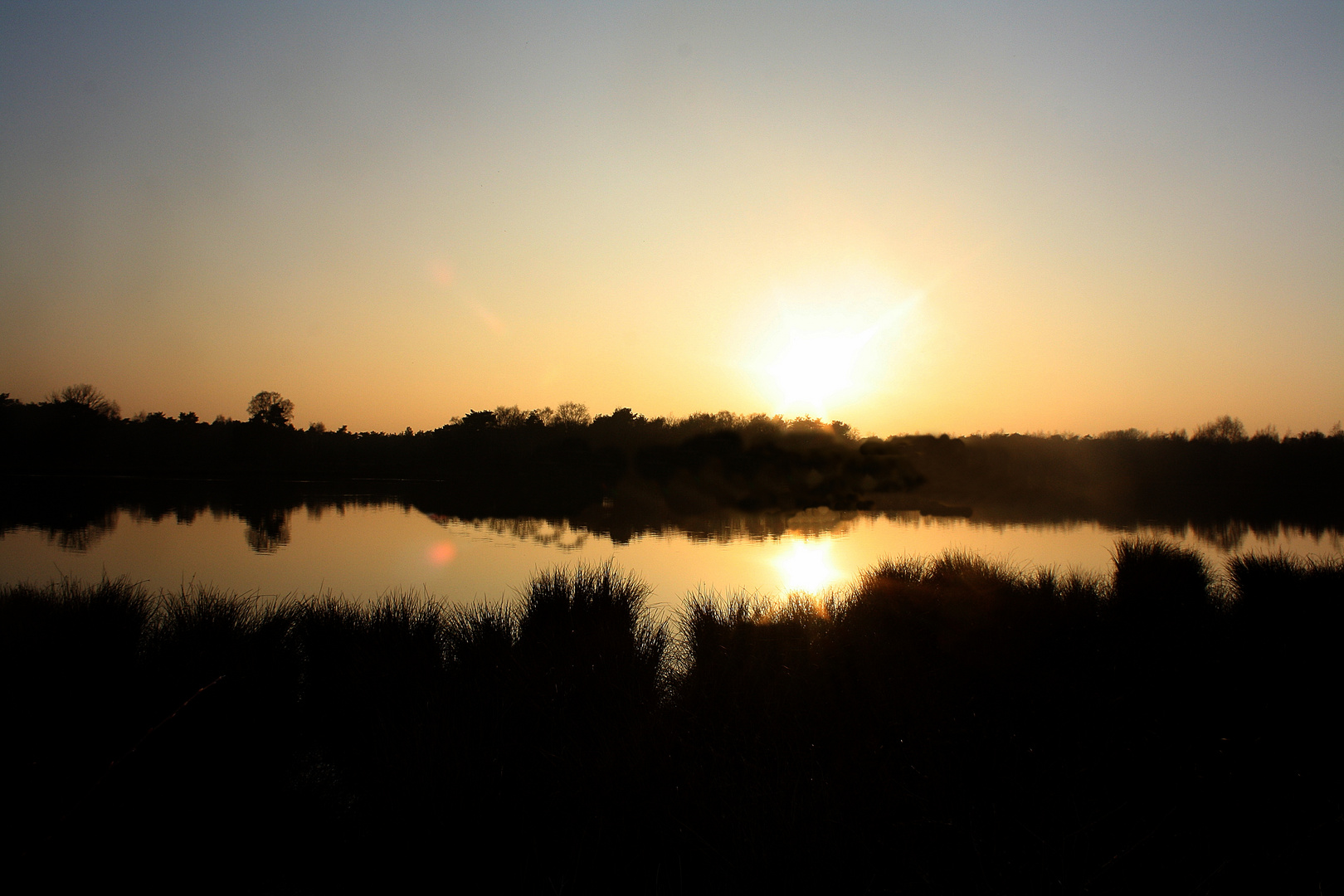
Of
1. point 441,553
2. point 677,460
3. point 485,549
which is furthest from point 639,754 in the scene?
point 677,460

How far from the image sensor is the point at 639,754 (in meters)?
4.63

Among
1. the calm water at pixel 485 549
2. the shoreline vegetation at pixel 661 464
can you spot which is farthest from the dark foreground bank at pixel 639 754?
the shoreline vegetation at pixel 661 464

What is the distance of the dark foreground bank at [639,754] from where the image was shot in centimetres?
375

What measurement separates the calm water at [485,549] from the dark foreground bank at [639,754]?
5582mm

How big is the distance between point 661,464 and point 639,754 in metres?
62.5

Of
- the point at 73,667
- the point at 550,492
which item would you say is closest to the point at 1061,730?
the point at 73,667

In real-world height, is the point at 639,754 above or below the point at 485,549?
above

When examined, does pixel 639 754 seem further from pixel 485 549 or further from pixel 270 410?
pixel 270 410

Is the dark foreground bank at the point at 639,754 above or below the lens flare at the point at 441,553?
above

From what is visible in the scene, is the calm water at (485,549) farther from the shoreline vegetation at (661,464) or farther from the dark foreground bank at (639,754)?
the shoreline vegetation at (661,464)

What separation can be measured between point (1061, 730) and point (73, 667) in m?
7.05

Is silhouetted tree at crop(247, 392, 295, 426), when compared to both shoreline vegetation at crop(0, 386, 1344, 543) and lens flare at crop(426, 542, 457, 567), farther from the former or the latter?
lens flare at crop(426, 542, 457, 567)

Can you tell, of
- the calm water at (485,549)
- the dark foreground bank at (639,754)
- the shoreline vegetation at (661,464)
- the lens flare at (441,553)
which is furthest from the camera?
the shoreline vegetation at (661,464)

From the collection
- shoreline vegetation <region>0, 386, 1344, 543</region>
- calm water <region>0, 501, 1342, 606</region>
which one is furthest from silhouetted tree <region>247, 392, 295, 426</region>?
calm water <region>0, 501, 1342, 606</region>
